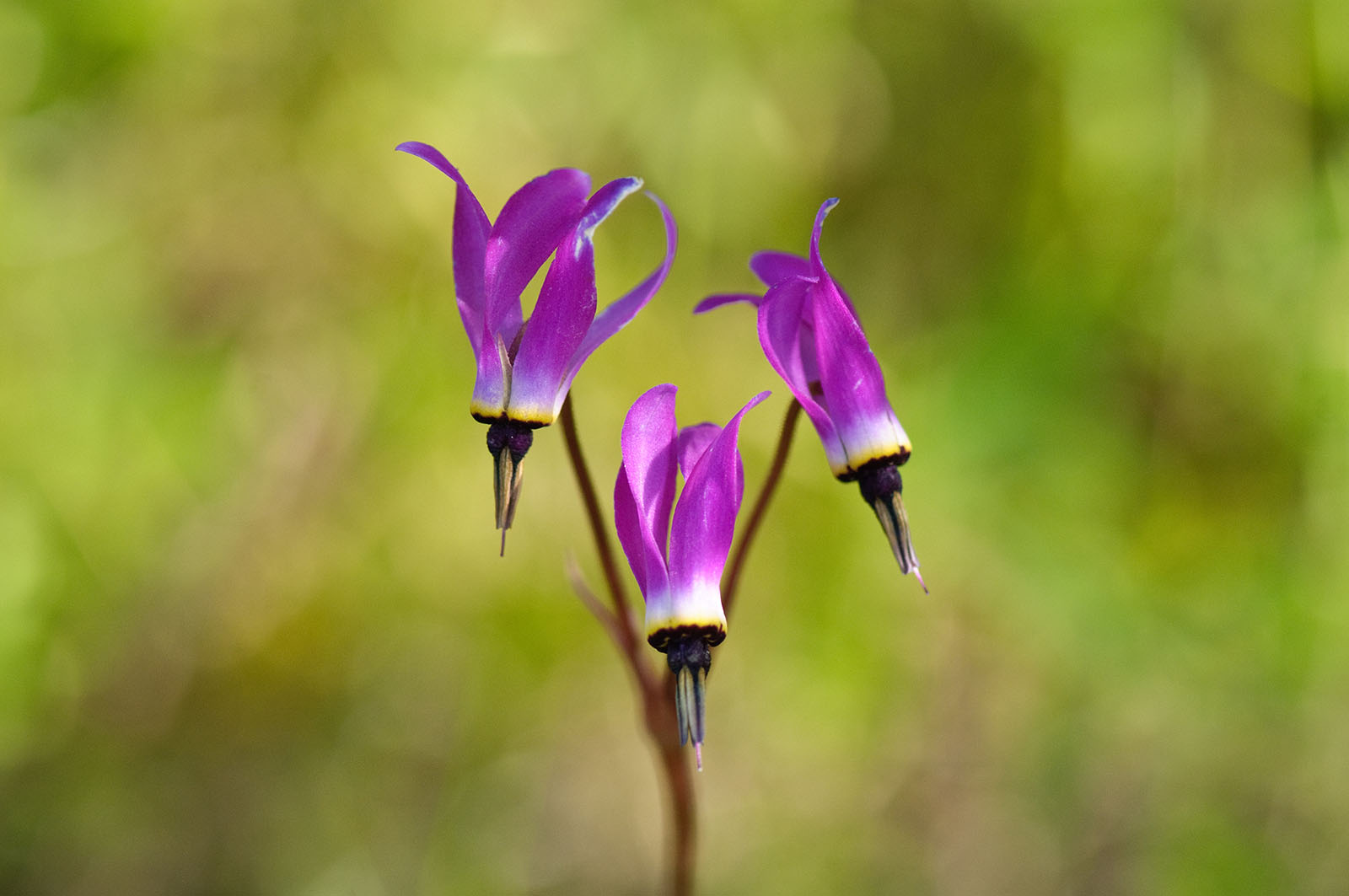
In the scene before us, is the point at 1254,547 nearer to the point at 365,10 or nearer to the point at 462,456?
the point at 462,456

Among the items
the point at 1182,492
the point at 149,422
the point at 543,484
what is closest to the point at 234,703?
the point at 149,422

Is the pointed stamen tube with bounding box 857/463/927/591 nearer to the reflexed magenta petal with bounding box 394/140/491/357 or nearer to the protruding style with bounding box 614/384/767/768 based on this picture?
the protruding style with bounding box 614/384/767/768

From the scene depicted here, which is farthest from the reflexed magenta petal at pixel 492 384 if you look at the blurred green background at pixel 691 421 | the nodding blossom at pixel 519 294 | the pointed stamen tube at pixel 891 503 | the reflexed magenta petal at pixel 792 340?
the blurred green background at pixel 691 421

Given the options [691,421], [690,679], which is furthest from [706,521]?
[691,421]

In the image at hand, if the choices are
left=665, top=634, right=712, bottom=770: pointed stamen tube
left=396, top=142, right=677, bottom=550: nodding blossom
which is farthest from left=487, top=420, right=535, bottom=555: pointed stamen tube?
left=665, top=634, right=712, bottom=770: pointed stamen tube

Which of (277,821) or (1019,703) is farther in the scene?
(1019,703)

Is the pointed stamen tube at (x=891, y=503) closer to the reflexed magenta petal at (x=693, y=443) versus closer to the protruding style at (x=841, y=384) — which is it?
the protruding style at (x=841, y=384)
